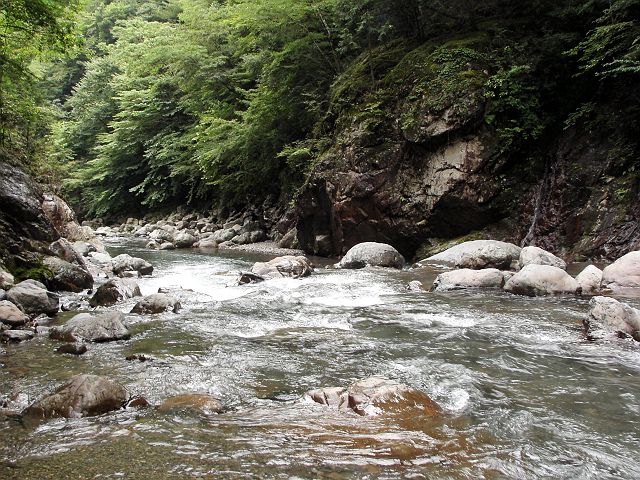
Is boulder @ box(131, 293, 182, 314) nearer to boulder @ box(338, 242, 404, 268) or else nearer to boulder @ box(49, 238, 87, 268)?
boulder @ box(49, 238, 87, 268)

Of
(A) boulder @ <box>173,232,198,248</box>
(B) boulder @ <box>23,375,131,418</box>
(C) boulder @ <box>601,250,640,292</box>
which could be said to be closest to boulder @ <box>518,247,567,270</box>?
(C) boulder @ <box>601,250,640,292</box>

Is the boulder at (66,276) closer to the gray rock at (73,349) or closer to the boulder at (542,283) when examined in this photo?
the gray rock at (73,349)

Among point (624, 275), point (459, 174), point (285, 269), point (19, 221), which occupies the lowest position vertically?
point (285, 269)

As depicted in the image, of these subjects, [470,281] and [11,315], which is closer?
[11,315]

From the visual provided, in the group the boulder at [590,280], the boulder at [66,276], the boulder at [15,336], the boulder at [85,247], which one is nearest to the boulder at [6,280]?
the boulder at [66,276]

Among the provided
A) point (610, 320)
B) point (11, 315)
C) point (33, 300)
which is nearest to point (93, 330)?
point (11, 315)

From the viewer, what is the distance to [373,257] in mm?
11227

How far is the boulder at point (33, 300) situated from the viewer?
20.9 ft

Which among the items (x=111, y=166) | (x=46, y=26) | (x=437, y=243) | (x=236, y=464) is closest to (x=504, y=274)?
(x=437, y=243)

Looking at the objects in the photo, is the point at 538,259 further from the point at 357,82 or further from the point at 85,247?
the point at 85,247

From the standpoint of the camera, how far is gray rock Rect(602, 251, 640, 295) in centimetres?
724

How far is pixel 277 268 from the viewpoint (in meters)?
10.3

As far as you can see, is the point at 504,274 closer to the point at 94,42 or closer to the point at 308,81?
the point at 308,81

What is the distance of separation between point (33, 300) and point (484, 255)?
25.7 ft
